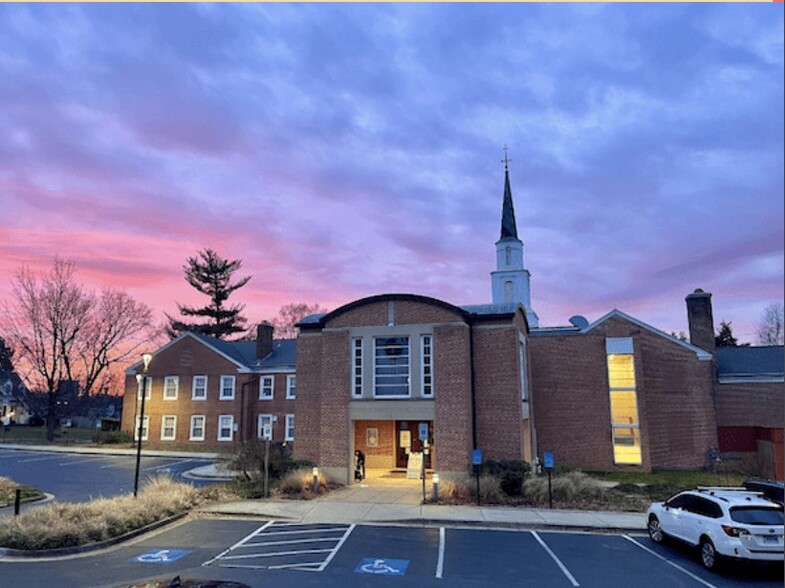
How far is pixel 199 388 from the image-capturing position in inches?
1645

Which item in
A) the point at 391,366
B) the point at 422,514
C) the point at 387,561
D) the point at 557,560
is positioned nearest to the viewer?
the point at 387,561

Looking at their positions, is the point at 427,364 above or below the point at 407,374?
above

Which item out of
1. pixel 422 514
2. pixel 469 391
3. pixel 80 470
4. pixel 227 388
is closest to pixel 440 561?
pixel 422 514

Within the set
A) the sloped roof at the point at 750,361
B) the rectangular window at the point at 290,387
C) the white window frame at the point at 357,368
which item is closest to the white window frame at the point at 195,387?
the rectangular window at the point at 290,387

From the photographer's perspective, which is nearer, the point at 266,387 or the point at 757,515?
the point at 757,515

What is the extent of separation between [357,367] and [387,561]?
40.8 feet

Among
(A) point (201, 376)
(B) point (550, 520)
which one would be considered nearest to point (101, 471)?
(A) point (201, 376)

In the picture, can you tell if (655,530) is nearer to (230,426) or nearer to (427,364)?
(427,364)

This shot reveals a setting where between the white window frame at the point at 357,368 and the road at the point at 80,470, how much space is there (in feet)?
28.0

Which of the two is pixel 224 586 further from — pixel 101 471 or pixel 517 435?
pixel 101 471

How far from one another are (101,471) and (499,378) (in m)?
22.2

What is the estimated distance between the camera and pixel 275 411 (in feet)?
133

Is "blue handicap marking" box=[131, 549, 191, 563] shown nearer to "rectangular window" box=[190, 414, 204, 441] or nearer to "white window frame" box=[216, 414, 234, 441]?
"white window frame" box=[216, 414, 234, 441]

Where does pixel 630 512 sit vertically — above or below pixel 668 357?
below
